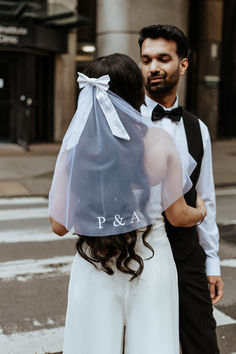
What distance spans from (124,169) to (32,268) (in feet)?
13.5

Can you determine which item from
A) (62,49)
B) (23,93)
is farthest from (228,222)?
(62,49)

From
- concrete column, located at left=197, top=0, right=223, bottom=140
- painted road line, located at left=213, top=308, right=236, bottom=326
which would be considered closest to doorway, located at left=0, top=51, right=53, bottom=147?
concrete column, located at left=197, top=0, right=223, bottom=140

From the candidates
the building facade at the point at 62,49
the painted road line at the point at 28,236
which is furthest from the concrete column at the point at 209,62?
the painted road line at the point at 28,236

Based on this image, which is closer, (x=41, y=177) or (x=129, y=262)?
(x=129, y=262)

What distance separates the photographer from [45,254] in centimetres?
634

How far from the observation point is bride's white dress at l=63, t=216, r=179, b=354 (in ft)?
6.61

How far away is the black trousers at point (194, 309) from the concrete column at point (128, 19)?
16426 mm

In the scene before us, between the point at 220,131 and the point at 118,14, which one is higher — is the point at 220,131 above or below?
below

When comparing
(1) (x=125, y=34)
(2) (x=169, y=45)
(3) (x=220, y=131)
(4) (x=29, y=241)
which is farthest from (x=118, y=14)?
(2) (x=169, y=45)

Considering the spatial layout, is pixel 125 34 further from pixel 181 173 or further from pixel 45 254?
pixel 181 173

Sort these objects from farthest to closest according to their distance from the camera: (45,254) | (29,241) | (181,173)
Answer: (29,241)
(45,254)
(181,173)

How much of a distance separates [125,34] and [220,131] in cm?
716

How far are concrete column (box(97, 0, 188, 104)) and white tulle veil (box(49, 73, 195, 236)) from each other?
54.9 feet

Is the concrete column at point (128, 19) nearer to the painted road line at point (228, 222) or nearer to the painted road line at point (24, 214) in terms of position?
the painted road line at point (24, 214)
